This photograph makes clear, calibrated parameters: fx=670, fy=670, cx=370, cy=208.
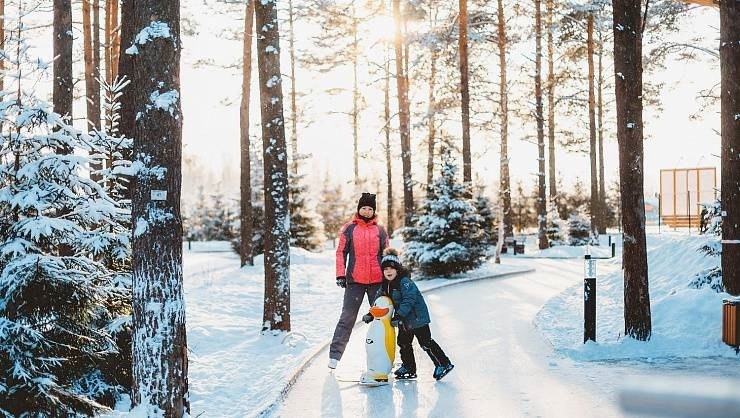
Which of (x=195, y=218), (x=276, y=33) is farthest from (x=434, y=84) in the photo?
(x=195, y=218)

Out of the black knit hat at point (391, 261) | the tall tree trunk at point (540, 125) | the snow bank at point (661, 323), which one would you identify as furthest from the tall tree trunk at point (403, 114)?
the black knit hat at point (391, 261)

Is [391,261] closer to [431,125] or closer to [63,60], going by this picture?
[63,60]

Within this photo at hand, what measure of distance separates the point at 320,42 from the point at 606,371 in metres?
23.6

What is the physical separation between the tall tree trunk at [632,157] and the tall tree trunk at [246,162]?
14137 mm

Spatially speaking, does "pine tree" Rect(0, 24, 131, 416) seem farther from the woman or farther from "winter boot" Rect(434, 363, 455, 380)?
"winter boot" Rect(434, 363, 455, 380)

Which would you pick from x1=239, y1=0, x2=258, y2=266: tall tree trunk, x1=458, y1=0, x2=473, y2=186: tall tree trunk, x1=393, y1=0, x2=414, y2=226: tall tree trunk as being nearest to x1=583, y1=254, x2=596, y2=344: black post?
x1=239, y1=0, x2=258, y2=266: tall tree trunk

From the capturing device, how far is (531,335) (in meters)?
10.3

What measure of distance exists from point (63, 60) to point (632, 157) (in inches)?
402

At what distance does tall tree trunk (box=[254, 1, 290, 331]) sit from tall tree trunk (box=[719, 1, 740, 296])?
653cm

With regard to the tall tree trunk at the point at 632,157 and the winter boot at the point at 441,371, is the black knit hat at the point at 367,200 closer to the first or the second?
the winter boot at the point at 441,371

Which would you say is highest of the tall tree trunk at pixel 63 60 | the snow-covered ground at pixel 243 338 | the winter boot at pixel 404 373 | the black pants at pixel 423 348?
the tall tree trunk at pixel 63 60

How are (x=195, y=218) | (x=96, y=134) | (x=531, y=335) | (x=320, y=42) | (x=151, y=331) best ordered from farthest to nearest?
1. (x=195, y=218)
2. (x=320, y=42)
3. (x=531, y=335)
4. (x=96, y=134)
5. (x=151, y=331)

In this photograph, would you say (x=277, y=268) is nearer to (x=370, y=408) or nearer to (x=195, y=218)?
(x=370, y=408)

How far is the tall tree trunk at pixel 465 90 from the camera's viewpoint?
926 inches
